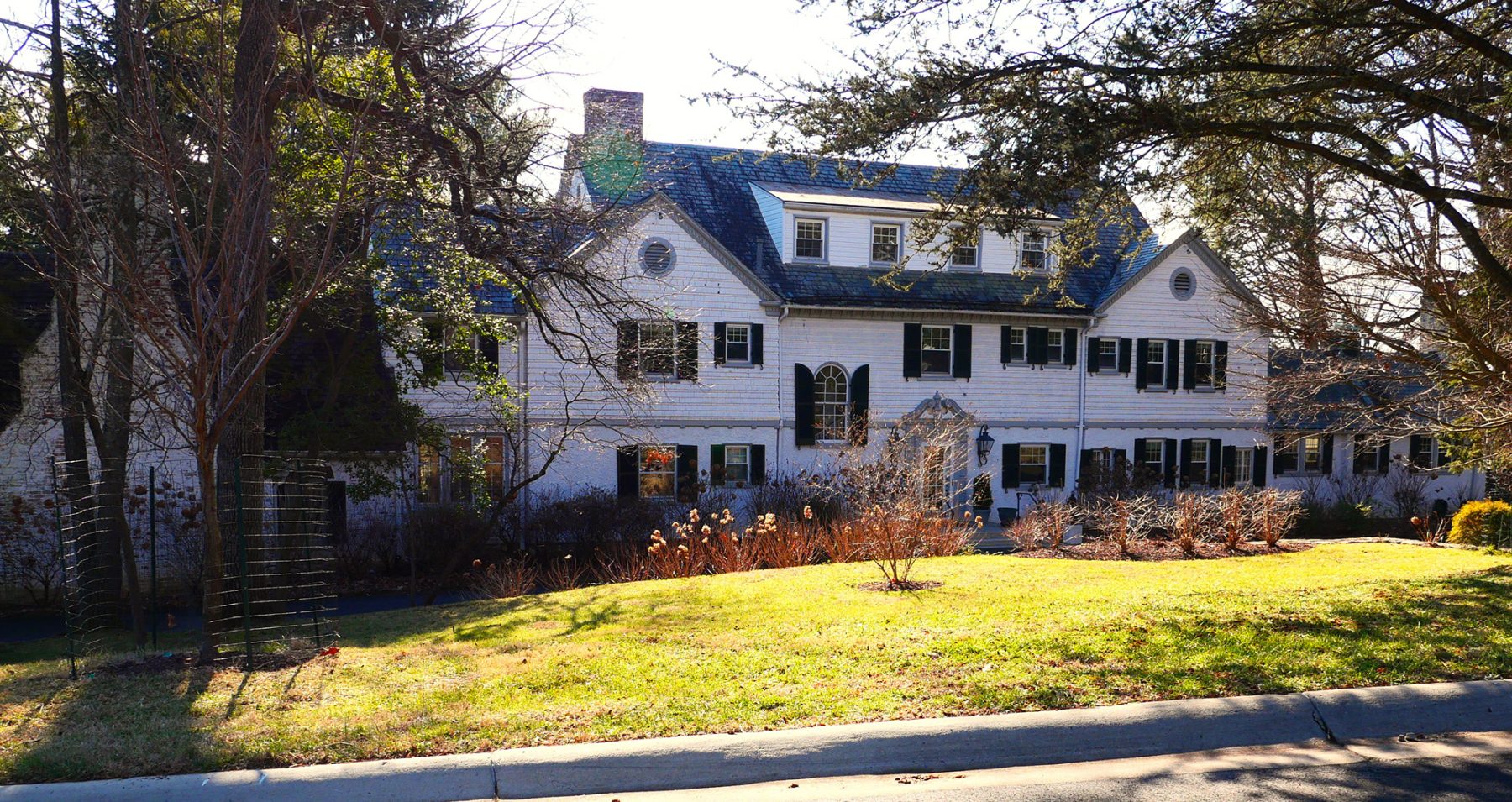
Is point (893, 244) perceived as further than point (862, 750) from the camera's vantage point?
Yes

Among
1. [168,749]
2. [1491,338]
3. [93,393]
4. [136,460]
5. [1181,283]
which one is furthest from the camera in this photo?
[1181,283]

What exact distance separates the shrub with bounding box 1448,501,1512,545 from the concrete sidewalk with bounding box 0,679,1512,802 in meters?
13.4

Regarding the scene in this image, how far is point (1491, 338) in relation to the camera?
39.1 feet

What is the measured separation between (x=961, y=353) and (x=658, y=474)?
856 centimetres

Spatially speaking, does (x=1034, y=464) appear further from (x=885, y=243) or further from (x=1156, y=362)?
(x=885, y=243)

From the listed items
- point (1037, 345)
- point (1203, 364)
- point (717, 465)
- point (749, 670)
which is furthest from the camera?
point (1203, 364)

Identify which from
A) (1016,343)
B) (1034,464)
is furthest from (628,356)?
(1034,464)

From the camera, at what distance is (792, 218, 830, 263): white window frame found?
27266 millimetres

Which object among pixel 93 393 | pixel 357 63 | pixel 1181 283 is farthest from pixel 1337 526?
pixel 93 393

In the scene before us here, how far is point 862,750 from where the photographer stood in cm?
586

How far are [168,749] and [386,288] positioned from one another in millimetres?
11934

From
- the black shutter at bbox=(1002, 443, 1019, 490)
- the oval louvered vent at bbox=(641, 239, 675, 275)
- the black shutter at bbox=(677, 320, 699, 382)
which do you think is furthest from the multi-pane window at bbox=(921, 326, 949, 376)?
the oval louvered vent at bbox=(641, 239, 675, 275)

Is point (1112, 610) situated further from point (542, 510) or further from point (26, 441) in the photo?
point (26, 441)

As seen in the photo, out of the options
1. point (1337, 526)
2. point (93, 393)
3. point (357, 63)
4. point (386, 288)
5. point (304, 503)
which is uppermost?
point (357, 63)
